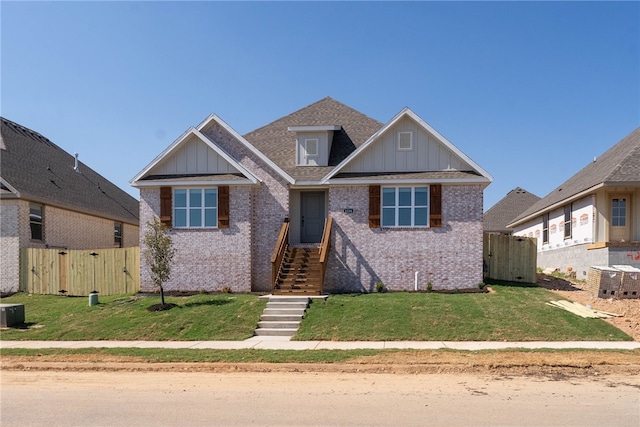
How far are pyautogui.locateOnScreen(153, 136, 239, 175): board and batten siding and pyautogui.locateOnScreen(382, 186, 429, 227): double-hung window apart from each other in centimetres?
593

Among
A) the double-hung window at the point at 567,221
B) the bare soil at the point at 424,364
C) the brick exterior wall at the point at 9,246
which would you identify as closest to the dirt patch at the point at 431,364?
the bare soil at the point at 424,364

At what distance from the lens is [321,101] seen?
2519 centimetres

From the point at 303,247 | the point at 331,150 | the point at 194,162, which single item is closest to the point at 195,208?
the point at 194,162

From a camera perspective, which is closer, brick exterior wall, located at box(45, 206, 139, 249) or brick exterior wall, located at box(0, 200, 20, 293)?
brick exterior wall, located at box(0, 200, 20, 293)

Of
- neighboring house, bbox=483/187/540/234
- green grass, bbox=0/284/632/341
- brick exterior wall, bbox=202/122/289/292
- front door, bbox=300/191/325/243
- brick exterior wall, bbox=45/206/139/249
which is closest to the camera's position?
green grass, bbox=0/284/632/341

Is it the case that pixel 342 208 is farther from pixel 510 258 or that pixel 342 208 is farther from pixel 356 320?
pixel 510 258

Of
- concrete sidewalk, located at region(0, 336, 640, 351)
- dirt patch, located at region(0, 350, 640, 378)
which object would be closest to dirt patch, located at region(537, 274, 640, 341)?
concrete sidewalk, located at region(0, 336, 640, 351)

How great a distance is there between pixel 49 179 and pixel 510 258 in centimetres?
2082

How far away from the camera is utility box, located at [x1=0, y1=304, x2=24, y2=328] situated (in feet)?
53.5

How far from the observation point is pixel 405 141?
19750 mm

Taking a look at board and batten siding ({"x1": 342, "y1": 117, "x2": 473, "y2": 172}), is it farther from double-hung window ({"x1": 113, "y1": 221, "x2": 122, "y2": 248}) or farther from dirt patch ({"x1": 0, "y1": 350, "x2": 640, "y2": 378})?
double-hung window ({"x1": 113, "y1": 221, "x2": 122, "y2": 248})

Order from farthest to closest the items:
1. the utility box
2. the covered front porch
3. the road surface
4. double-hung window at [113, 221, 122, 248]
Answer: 1. double-hung window at [113, 221, 122, 248]
2. the covered front porch
3. the utility box
4. the road surface

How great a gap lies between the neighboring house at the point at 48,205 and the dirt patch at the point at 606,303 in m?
20.7

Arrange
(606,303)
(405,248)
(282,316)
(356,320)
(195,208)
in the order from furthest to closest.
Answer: (195,208) < (405,248) < (606,303) < (282,316) < (356,320)
